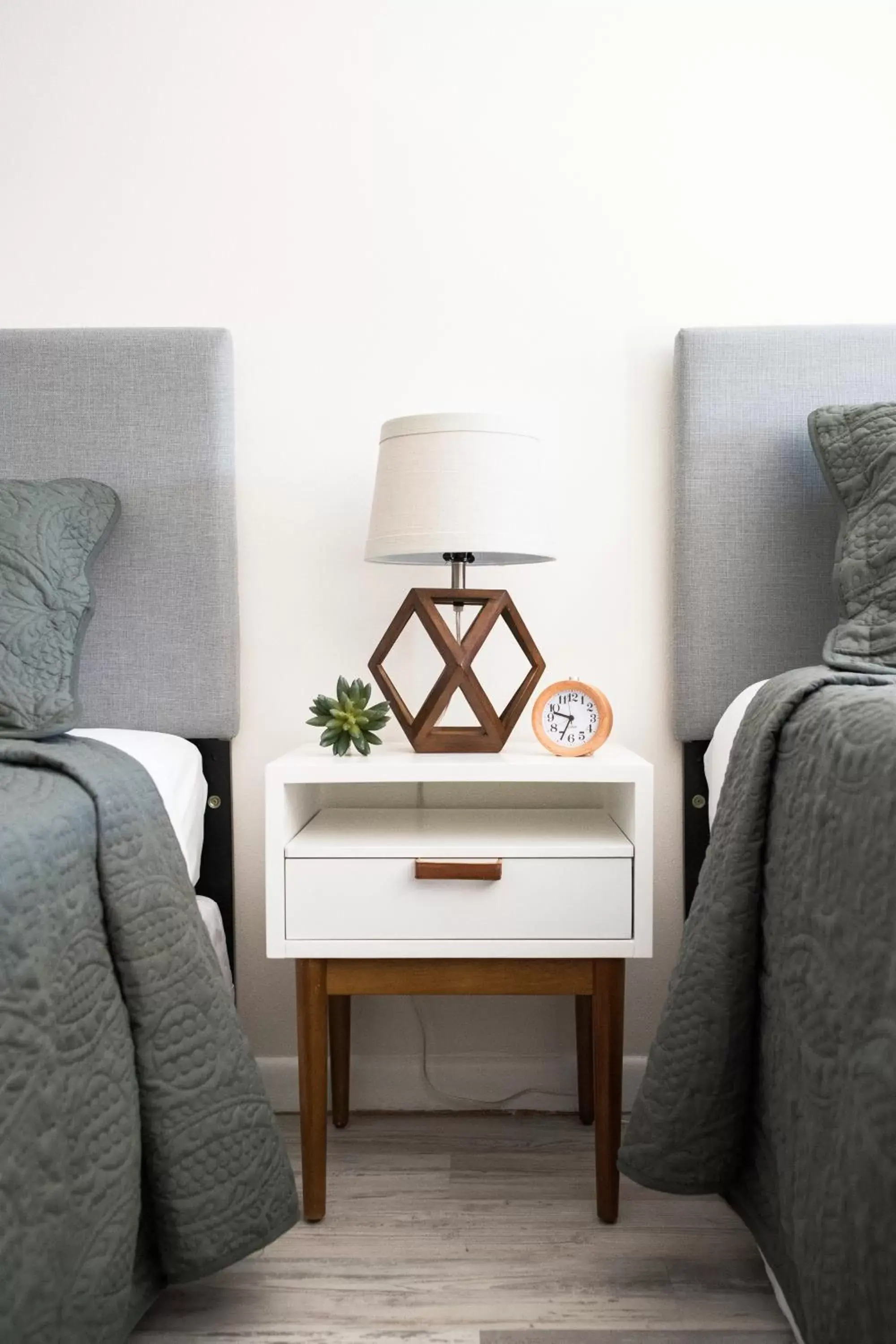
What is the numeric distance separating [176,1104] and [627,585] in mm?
1127

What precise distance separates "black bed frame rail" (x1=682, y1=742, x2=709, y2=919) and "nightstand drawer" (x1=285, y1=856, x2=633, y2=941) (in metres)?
0.40

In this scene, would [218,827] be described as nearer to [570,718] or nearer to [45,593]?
[45,593]

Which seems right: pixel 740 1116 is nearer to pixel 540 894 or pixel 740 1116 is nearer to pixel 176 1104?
pixel 540 894

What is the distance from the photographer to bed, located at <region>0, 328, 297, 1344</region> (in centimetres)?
100

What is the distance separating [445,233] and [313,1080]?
1.38 meters

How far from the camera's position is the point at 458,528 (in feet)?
5.21

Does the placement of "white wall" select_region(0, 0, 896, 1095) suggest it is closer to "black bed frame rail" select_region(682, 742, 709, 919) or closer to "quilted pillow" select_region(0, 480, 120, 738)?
"black bed frame rail" select_region(682, 742, 709, 919)

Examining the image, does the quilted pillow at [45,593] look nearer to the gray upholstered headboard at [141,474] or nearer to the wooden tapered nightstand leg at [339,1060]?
the gray upholstered headboard at [141,474]

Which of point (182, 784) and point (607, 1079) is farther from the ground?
point (182, 784)

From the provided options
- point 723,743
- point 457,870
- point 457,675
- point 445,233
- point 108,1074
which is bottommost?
point 108,1074

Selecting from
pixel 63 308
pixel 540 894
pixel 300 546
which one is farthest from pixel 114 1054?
pixel 63 308

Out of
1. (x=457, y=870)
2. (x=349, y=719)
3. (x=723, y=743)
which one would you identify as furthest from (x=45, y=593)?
(x=723, y=743)

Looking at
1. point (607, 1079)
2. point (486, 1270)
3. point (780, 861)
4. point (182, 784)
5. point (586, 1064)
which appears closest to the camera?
point (780, 861)

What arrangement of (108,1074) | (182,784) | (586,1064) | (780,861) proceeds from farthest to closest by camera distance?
(586,1064) < (182,784) < (780,861) < (108,1074)
